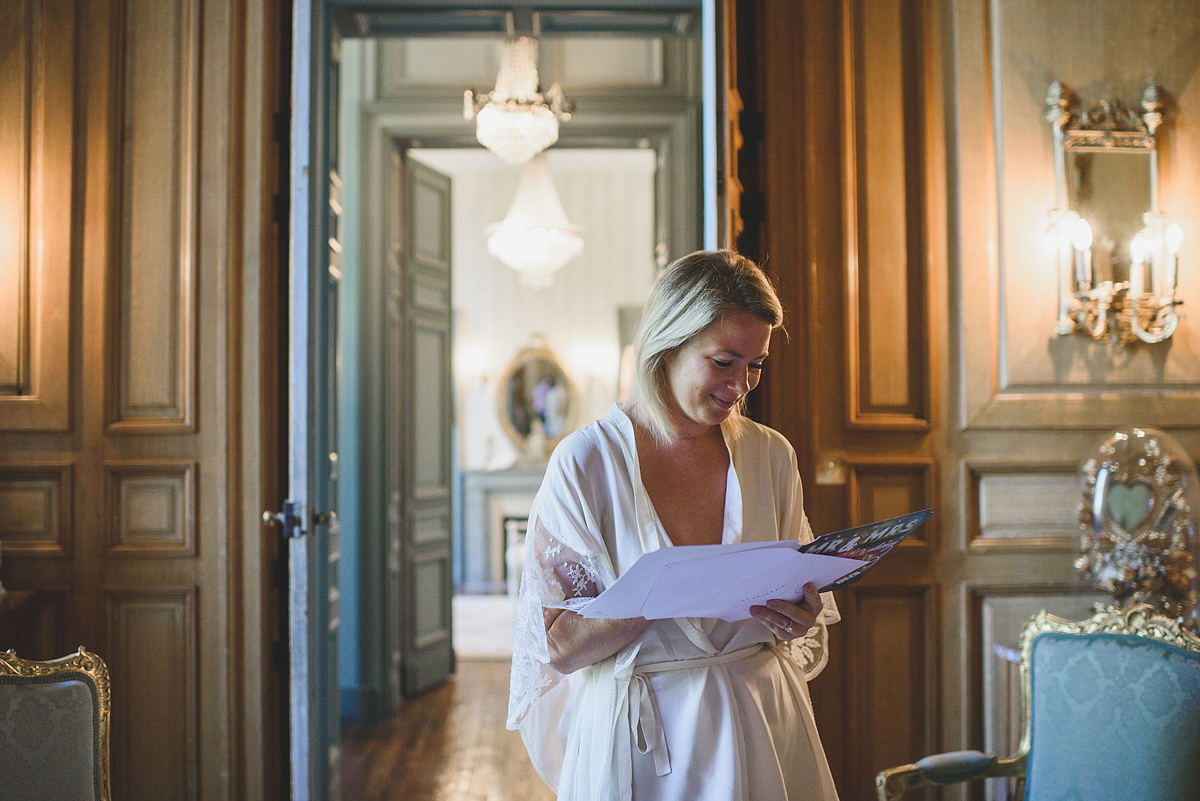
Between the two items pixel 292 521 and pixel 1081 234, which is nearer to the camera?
pixel 292 521

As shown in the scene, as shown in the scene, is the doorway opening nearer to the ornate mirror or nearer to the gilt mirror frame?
the gilt mirror frame

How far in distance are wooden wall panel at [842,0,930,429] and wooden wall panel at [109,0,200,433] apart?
205 centimetres

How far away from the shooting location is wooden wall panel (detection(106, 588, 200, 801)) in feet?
9.49

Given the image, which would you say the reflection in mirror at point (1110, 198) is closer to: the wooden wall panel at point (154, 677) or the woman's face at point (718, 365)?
the woman's face at point (718, 365)

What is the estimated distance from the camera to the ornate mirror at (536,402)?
9.07 metres

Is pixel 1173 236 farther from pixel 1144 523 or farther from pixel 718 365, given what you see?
pixel 718 365

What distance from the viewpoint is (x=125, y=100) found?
9.75 feet

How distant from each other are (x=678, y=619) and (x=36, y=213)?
2.54 m

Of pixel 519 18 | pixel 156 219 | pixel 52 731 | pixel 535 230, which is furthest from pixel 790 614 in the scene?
Result: pixel 535 230

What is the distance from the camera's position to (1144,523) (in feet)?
9.07

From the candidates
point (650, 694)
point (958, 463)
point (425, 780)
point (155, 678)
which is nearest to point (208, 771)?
point (155, 678)

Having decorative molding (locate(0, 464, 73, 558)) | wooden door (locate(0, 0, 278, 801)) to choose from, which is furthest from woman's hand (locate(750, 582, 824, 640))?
decorative molding (locate(0, 464, 73, 558))

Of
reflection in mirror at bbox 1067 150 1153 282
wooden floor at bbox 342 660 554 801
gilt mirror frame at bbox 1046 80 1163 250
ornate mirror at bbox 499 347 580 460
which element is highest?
gilt mirror frame at bbox 1046 80 1163 250

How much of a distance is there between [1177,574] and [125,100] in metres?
3.47
